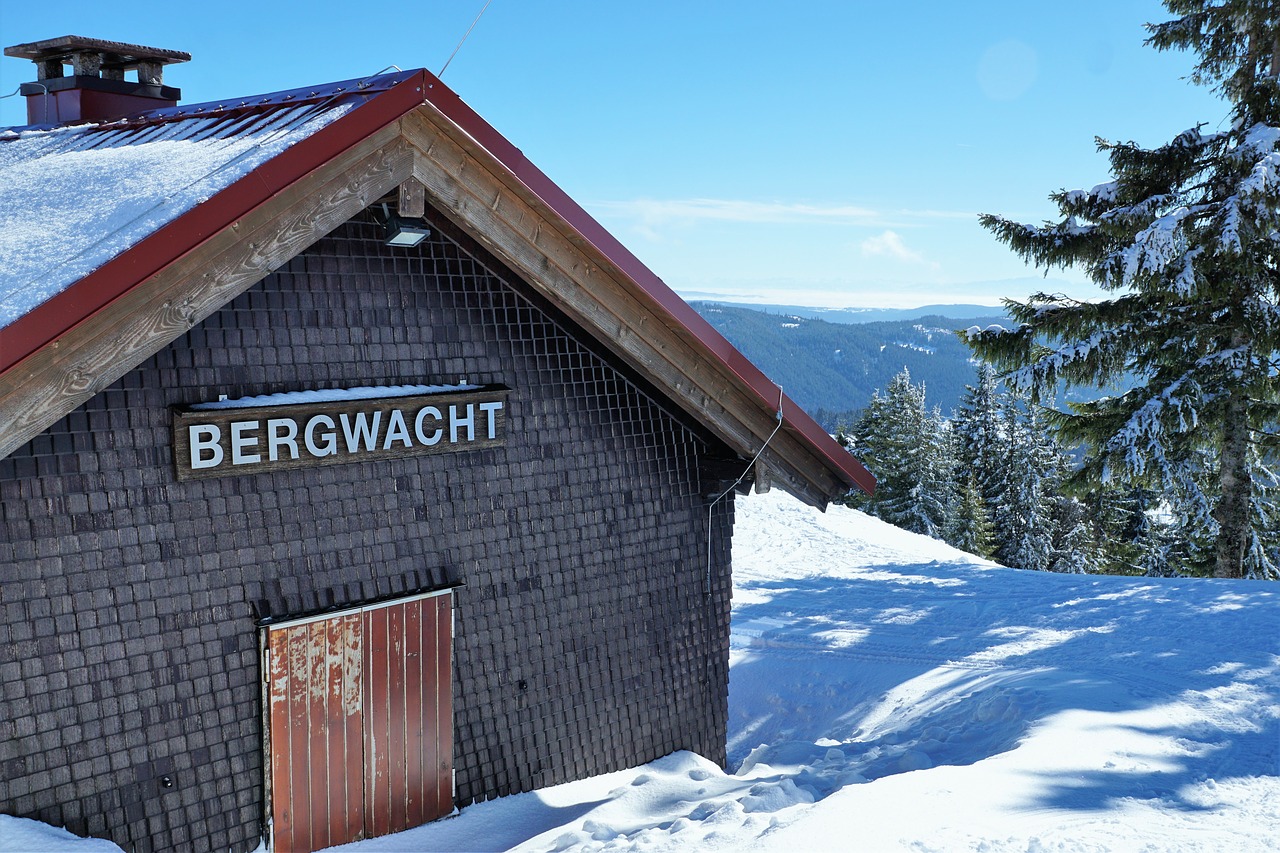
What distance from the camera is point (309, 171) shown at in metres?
5.09

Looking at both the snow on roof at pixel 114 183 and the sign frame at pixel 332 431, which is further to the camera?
the sign frame at pixel 332 431

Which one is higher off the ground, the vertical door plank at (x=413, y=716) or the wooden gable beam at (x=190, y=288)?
the wooden gable beam at (x=190, y=288)

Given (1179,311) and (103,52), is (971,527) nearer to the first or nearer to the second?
(1179,311)

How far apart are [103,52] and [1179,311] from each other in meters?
17.0

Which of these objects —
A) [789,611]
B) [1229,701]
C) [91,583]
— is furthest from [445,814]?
[789,611]

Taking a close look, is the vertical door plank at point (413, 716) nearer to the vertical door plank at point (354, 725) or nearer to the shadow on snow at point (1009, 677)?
the vertical door plank at point (354, 725)

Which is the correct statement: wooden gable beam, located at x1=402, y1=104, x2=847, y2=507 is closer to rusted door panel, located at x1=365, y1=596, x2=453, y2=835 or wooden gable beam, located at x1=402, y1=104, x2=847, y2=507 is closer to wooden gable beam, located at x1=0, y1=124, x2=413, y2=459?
wooden gable beam, located at x1=0, y1=124, x2=413, y2=459

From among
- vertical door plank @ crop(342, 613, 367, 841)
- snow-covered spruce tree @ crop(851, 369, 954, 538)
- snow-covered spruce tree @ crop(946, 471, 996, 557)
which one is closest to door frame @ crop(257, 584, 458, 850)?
vertical door plank @ crop(342, 613, 367, 841)

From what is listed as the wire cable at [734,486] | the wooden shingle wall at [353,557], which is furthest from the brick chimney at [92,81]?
the wire cable at [734,486]

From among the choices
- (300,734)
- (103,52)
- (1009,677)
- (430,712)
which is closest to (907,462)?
(1009,677)

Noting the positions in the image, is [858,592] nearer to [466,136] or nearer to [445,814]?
[445,814]

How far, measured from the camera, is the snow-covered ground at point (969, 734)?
18.9ft

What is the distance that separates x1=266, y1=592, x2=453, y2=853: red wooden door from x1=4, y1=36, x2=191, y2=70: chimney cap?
20.6 ft

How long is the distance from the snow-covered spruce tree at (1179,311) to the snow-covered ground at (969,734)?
10.8 feet
